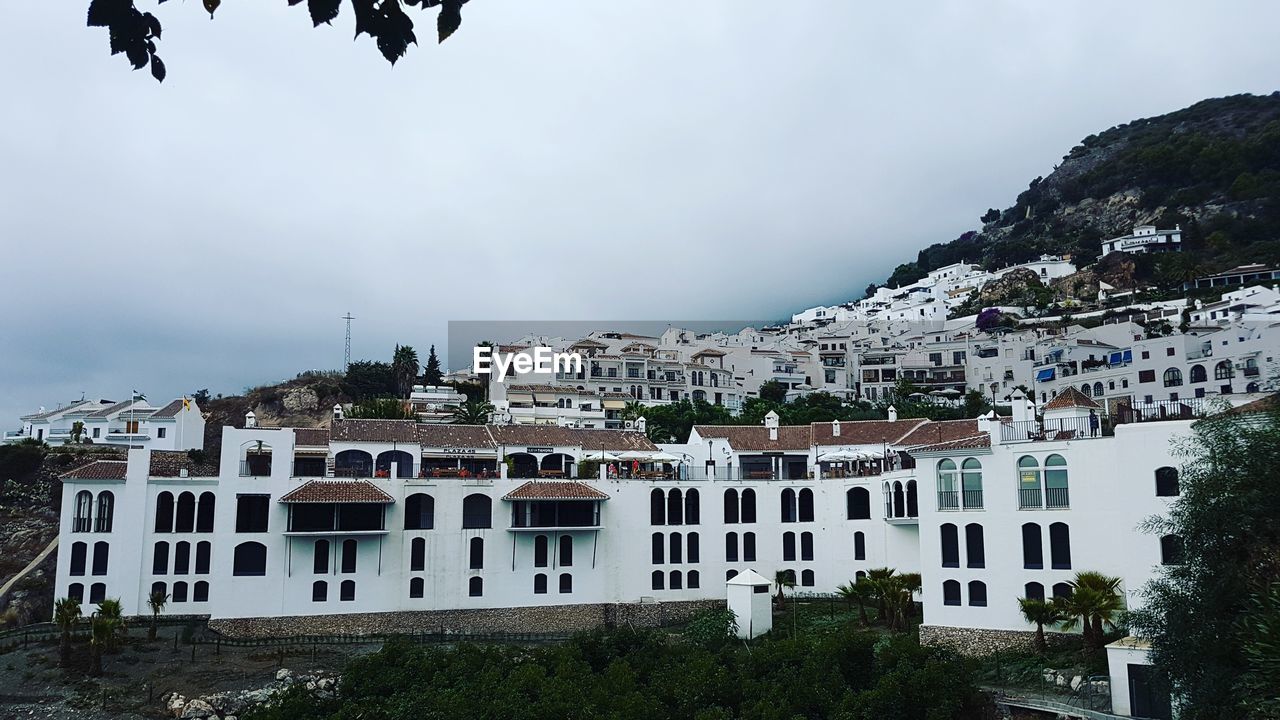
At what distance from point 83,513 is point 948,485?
33.3 meters

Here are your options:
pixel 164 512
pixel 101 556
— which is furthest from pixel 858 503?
pixel 101 556

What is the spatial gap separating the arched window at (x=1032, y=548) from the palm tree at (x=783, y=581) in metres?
13.9

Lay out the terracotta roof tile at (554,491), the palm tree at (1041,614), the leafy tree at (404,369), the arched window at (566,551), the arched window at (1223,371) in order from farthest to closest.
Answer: the leafy tree at (404,369) < the arched window at (1223,371) < the arched window at (566,551) < the terracotta roof tile at (554,491) < the palm tree at (1041,614)

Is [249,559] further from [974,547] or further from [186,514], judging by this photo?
[974,547]

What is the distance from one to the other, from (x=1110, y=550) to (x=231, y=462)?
1257 inches

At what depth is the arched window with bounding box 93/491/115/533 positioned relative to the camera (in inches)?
1503

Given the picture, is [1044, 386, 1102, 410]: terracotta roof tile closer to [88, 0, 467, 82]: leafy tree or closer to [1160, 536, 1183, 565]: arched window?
[1160, 536, 1183, 565]: arched window

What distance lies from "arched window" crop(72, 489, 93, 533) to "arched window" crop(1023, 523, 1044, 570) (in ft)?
115

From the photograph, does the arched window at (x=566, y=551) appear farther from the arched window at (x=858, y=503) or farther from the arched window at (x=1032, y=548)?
the arched window at (x=1032, y=548)

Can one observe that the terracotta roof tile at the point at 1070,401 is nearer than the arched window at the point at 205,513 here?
Yes

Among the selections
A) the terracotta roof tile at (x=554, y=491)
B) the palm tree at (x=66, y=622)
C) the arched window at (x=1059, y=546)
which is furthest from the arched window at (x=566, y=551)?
the arched window at (x=1059, y=546)

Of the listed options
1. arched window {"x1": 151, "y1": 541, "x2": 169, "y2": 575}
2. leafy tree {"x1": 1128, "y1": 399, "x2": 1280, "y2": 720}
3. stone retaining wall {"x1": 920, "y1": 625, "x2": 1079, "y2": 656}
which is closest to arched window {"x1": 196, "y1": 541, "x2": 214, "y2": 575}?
arched window {"x1": 151, "y1": 541, "x2": 169, "y2": 575}

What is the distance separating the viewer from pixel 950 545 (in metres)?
32.2

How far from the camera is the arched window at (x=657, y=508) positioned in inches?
1729
